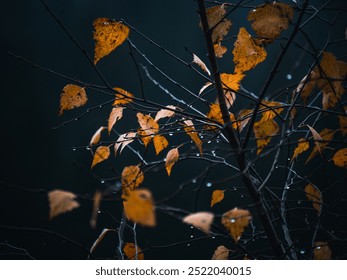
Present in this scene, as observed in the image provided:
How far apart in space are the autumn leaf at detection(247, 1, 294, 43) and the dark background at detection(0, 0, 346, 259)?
4.39ft

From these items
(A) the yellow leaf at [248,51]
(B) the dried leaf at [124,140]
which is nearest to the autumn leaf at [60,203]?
(B) the dried leaf at [124,140]

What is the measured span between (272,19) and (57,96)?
5.42ft

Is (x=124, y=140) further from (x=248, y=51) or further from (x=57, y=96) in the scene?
→ (x=57, y=96)

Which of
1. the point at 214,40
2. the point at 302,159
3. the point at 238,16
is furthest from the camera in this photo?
the point at 302,159

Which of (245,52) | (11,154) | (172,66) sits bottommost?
(11,154)

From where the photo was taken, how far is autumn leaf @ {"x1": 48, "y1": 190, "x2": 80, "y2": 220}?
1.03 ft

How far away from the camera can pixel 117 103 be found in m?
0.53

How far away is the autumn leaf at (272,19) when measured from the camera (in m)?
0.41

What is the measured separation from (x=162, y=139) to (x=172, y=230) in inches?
55.2

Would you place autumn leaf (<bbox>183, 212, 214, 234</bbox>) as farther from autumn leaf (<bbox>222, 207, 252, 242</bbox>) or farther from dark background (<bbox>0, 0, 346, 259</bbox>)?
dark background (<bbox>0, 0, 346, 259</bbox>)

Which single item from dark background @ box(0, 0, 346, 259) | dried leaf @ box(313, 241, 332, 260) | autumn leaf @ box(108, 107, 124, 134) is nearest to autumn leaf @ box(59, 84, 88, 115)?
autumn leaf @ box(108, 107, 124, 134)

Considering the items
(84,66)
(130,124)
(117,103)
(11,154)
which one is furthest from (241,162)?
(11,154)

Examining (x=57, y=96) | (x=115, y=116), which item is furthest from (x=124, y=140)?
(x=57, y=96)

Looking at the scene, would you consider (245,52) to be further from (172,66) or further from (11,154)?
(11,154)
